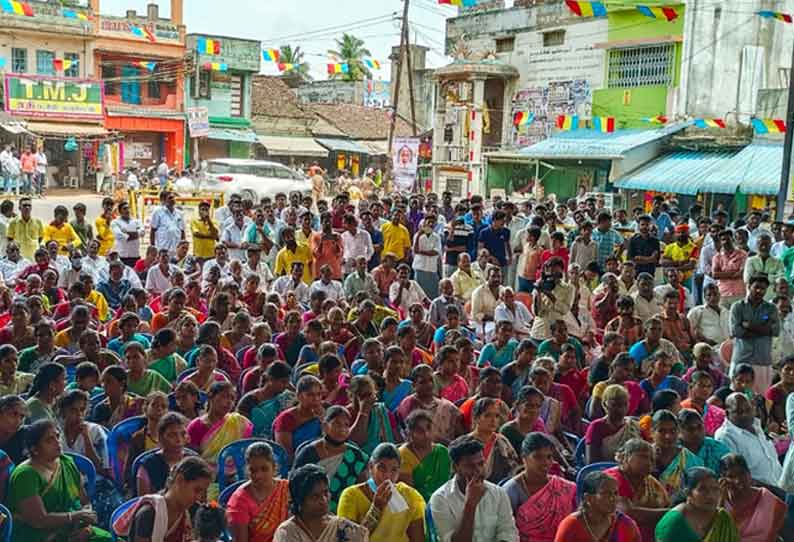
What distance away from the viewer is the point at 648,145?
21922 millimetres

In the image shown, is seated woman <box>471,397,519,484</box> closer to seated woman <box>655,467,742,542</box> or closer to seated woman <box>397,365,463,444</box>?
seated woman <box>397,365,463,444</box>

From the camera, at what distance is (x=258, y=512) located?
14.1 feet

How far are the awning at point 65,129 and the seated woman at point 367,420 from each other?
27.5 metres

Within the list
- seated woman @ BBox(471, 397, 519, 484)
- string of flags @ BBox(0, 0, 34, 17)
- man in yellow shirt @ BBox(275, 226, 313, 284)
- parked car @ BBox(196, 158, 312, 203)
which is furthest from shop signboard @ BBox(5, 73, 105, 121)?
seated woman @ BBox(471, 397, 519, 484)

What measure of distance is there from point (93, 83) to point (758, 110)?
23.0m

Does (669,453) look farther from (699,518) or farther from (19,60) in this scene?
(19,60)

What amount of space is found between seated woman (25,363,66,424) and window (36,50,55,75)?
29.9m

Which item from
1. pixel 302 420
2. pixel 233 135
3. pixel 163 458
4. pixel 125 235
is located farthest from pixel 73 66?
pixel 163 458

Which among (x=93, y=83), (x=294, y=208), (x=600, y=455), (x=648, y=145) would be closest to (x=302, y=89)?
(x=93, y=83)

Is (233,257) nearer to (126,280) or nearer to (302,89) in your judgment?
(126,280)

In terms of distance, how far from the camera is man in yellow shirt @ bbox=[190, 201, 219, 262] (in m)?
11.8

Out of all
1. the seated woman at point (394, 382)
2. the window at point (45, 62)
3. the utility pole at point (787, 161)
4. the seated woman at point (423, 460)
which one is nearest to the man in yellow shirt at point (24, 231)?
the seated woman at point (394, 382)

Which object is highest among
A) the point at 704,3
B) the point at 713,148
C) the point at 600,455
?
the point at 704,3

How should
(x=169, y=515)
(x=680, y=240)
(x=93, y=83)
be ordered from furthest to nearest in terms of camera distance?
(x=93, y=83) → (x=680, y=240) → (x=169, y=515)
